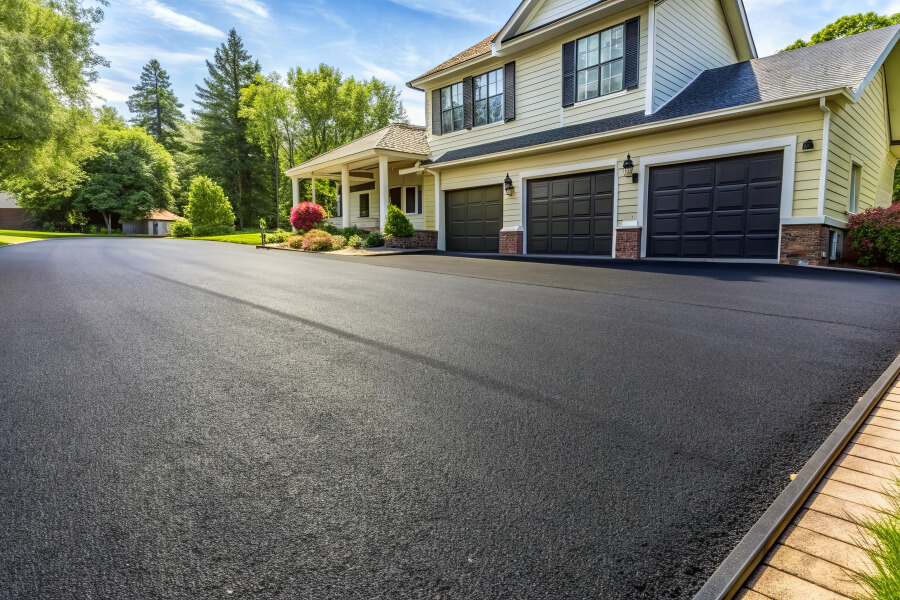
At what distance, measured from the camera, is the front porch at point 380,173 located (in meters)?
15.9

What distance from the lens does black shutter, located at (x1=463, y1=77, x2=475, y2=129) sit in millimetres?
14906

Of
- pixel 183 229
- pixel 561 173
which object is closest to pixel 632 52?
pixel 561 173

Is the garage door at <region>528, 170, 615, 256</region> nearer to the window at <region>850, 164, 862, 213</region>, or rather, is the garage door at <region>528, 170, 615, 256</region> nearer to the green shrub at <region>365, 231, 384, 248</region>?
the green shrub at <region>365, 231, 384, 248</region>

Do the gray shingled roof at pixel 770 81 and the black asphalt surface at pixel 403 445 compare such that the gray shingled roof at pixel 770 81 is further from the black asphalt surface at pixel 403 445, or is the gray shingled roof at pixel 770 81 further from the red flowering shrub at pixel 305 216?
the red flowering shrub at pixel 305 216

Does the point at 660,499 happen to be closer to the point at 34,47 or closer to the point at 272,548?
the point at 272,548

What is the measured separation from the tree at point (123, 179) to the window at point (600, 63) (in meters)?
37.4

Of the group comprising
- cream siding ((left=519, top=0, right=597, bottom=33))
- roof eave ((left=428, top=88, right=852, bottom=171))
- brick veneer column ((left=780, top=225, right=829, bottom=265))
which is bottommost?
brick veneer column ((left=780, top=225, right=829, bottom=265))

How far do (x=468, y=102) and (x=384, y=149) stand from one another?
121 inches

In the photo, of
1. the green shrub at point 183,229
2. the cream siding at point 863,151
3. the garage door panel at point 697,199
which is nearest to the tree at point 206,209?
the green shrub at point 183,229

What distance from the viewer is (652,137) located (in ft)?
34.8

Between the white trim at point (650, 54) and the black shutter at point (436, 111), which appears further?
the black shutter at point (436, 111)

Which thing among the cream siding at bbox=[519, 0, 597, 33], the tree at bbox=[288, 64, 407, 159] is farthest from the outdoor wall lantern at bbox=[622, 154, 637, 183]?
the tree at bbox=[288, 64, 407, 159]

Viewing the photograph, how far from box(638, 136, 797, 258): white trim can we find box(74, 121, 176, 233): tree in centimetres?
3945

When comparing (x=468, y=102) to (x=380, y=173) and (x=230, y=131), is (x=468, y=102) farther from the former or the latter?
(x=230, y=131)
